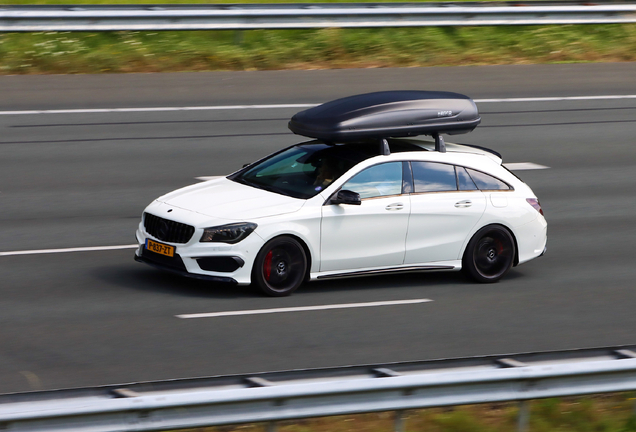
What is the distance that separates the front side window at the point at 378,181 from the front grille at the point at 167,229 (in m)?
1.74

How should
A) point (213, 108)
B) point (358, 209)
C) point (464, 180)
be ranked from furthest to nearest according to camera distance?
point (213, 108), point (464, 180), point (358, 209)

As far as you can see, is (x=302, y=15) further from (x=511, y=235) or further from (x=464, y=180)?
(x=511, y=235)

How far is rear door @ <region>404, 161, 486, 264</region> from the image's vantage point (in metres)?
10.7

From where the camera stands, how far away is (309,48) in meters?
21.9

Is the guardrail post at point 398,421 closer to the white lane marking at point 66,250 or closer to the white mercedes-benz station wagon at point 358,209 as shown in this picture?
the white mercedes-benz station wagon at point 358,209

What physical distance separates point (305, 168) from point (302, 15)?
460 inches

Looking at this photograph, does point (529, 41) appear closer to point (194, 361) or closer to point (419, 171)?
point (419, 171)

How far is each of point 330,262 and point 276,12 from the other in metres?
12.4

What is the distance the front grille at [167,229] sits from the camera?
386 inches

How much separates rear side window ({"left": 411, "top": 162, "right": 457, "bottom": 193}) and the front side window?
0.70 ft

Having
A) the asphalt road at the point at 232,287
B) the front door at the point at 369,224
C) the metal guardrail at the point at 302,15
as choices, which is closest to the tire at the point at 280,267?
the asphalt road at the point at 232,287

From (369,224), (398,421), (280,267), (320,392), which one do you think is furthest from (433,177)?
(320,392)

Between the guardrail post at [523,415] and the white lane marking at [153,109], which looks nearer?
the guardrail post at [523,415]

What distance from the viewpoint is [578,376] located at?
6246 millimetres
